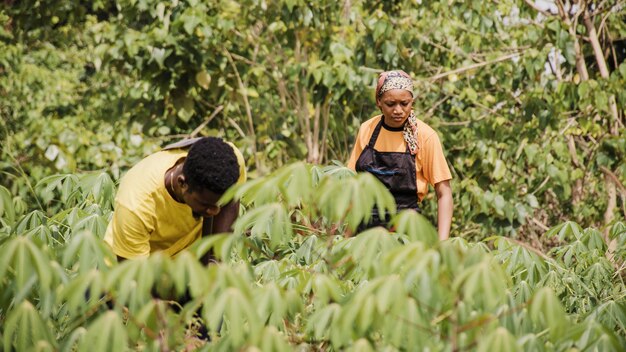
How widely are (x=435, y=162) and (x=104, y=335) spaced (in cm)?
191

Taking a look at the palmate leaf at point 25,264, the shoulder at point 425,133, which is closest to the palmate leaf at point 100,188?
the shoulder at point 425,133

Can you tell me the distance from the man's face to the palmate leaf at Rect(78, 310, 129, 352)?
0.66 meters

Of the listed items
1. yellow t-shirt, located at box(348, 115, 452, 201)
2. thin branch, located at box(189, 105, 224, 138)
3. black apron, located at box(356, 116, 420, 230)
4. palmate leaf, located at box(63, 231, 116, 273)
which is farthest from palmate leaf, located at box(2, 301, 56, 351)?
thin branch, located at box(189, 105, 224, 138)

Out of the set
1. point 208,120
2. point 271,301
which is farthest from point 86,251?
point 208,120

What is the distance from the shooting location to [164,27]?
18.6ft

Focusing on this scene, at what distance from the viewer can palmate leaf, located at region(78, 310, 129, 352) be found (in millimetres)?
1669

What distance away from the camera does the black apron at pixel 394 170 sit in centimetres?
340

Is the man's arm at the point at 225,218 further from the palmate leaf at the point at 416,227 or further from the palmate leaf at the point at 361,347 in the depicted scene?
the palmate leaf at the point at 361,347

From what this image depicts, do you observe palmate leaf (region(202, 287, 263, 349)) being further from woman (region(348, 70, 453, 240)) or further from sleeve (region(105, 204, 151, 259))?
woman (region(348, 70, 453, 240))

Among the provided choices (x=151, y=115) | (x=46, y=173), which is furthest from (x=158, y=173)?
(x=151, y=115)

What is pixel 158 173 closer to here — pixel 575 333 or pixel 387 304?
pixel 387 304

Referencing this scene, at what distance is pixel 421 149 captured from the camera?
3.37 m

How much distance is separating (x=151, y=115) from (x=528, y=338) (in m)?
4.82

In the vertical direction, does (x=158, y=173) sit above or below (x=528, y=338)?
above
